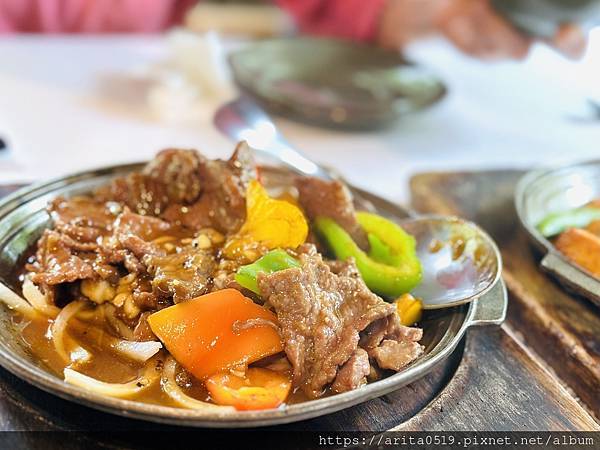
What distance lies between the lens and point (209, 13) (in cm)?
649

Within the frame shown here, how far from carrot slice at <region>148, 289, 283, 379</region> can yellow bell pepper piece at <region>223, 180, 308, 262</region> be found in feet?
0.84

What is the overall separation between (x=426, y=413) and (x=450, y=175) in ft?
5.58

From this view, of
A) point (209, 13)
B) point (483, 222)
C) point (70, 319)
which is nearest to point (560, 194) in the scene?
point (483, 222)

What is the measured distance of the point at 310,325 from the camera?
1.76 m

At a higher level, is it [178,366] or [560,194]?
[178,366]

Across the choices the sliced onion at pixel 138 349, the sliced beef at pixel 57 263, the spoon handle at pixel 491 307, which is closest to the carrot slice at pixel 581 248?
the spoon handle at pixel 491 307

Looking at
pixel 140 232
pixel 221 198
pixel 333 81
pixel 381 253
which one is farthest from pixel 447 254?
pixel 333 81

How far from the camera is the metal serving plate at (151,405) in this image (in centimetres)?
151

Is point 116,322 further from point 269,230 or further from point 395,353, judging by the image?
point 395,353

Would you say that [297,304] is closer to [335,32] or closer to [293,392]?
[293,392]

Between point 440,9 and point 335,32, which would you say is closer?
point 440,9

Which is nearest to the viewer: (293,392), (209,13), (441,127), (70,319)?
(293,392)

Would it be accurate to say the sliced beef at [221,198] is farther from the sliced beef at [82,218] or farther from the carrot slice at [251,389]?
the carrot slice at [251,389]

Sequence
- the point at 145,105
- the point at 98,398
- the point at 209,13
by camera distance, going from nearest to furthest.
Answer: the point at 98,398, the point at 145,105, the point at 209,13
